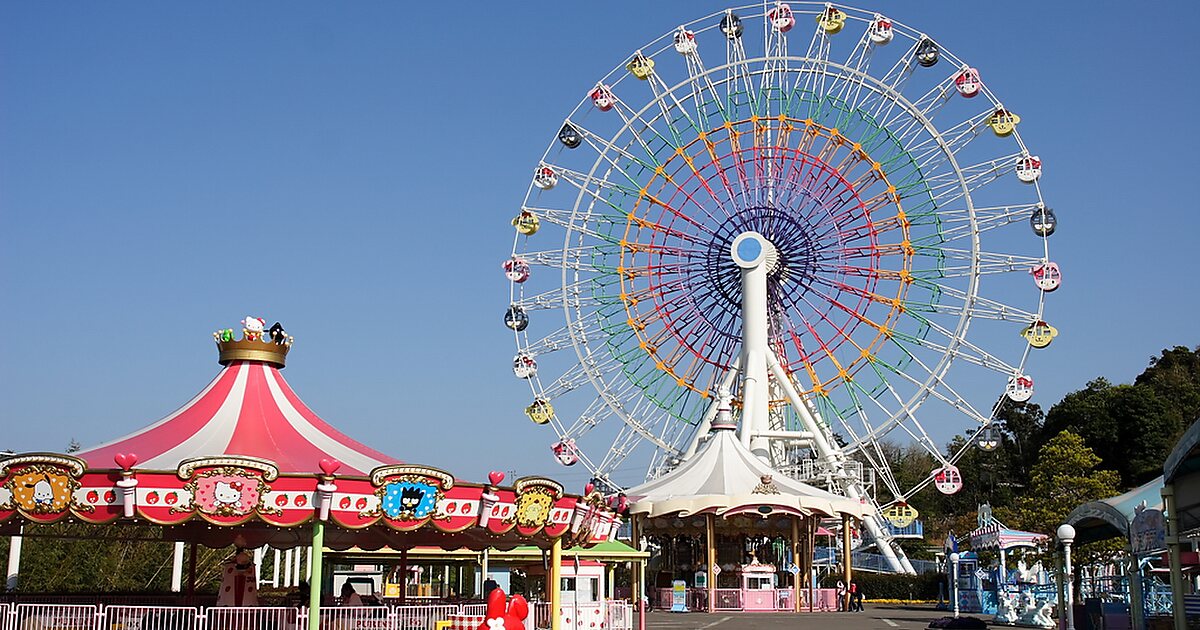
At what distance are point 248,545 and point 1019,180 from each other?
72.8 ft

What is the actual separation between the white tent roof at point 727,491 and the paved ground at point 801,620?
2.69 m

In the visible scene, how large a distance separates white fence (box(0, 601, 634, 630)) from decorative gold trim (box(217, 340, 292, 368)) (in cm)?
348

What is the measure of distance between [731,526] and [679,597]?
2368 millimetres

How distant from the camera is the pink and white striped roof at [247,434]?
15.5 m

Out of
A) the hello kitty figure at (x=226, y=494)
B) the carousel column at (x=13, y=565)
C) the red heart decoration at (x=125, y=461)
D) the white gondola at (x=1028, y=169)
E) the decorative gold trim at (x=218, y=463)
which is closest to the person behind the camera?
the red heart decoration at (x=125, y=461)

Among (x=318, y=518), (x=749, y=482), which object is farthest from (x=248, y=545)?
(x=749, y=482)

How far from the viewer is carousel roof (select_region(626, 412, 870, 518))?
3247 centimetres

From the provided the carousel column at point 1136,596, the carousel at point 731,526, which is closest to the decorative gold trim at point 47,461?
the carousel column at point 1136,596

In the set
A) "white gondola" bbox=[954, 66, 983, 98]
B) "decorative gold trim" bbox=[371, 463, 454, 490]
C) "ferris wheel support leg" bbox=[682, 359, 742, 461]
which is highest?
"white gondola" bbox=[954, 66, 983, 98]

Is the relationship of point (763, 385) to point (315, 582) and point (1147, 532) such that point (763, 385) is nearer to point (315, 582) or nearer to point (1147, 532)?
point (1147, 532)

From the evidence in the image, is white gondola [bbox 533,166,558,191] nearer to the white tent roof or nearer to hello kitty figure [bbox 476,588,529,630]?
the white tent roof

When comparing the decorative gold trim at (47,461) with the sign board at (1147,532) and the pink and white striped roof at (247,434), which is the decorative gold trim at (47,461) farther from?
the sign board at (1147,532)

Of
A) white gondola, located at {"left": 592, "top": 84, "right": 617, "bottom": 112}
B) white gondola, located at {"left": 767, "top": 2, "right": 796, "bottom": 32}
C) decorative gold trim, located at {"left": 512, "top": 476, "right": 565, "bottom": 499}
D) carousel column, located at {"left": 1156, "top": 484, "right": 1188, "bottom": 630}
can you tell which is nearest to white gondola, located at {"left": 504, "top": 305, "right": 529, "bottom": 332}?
white gondola, located at {"left": 592, "top": 84, "right": 617, "bottom": 112}

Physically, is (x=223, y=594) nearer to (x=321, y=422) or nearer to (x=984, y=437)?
(x=321, y=422)
